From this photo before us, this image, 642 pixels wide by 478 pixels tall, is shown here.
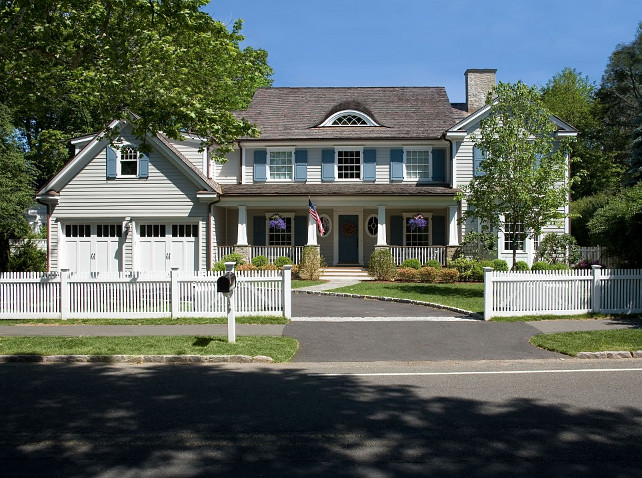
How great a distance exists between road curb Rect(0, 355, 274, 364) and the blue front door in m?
17.2

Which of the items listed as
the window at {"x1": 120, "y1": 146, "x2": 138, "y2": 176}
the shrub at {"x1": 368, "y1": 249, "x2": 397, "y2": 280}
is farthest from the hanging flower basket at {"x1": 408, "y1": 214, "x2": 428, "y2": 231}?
the window at {"x1": 120, "y1": 146, "x2": 138, "y2": 176}

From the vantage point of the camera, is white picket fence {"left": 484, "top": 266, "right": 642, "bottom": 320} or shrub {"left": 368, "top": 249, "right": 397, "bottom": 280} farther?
shrub {"left": 368, "top": 249, "right": 397, "bottom": 280}

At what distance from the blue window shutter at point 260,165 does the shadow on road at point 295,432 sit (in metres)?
19.3

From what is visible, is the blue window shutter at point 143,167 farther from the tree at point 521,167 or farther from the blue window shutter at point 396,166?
the tree at point 521,167

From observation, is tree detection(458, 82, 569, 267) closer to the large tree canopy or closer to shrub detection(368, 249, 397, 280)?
shrub detection(368, 249, 397, 280)

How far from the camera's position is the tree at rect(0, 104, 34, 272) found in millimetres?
26234

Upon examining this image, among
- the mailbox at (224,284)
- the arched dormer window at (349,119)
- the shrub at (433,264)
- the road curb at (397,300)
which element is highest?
the arched dormer window at (349,119)

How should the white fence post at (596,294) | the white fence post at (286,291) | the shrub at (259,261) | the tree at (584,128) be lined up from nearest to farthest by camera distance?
the white fence post at (286,291)
the white fence post at (596,294)
the shrub at (259,261)
the tree at (584,128)

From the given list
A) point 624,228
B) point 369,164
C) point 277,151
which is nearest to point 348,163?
point 369,164

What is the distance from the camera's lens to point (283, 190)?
26188mm

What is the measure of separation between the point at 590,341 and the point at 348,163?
1724cm

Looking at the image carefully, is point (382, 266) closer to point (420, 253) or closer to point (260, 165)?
point (420, 253)

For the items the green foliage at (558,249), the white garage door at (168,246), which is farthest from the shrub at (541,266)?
the white garage door at (168,246)

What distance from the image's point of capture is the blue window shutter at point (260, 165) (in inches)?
1065
